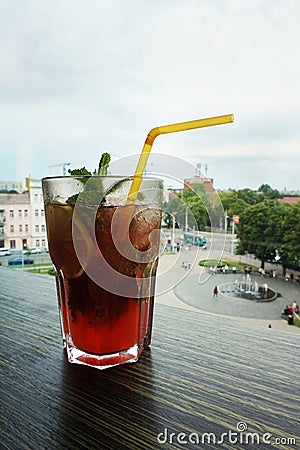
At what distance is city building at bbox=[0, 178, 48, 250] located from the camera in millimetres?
1987

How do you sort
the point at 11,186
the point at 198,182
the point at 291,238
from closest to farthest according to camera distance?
the point at 198,182, the point at 291,238, the point at 11,186

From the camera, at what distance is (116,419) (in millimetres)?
369

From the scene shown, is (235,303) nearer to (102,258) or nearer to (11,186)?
(11,186)

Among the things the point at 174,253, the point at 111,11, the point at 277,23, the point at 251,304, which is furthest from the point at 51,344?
the point at 111,11


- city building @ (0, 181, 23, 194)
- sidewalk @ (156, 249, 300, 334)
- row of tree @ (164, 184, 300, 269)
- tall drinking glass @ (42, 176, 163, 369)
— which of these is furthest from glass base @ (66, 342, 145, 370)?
city building @ (0, 181, 23, 194)

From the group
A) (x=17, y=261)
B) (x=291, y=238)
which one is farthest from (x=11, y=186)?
(x=291, y=238)

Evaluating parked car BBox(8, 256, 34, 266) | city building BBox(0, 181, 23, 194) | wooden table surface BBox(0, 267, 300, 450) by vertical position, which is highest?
city building BBox(0, 181, 23, 194)

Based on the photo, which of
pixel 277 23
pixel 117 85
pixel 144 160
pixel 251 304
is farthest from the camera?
pixel 117 85

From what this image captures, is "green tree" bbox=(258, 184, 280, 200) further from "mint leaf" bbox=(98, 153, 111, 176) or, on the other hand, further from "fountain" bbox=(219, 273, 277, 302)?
"mint leaf" bbox=(98, 153, 111, 176)

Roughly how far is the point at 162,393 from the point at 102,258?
149 mm

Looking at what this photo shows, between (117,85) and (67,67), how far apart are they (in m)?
0.26

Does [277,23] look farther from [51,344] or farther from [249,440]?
[249,440]

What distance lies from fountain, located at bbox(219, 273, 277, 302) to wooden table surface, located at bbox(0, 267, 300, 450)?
116cm

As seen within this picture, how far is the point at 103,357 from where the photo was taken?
0.49 meters
